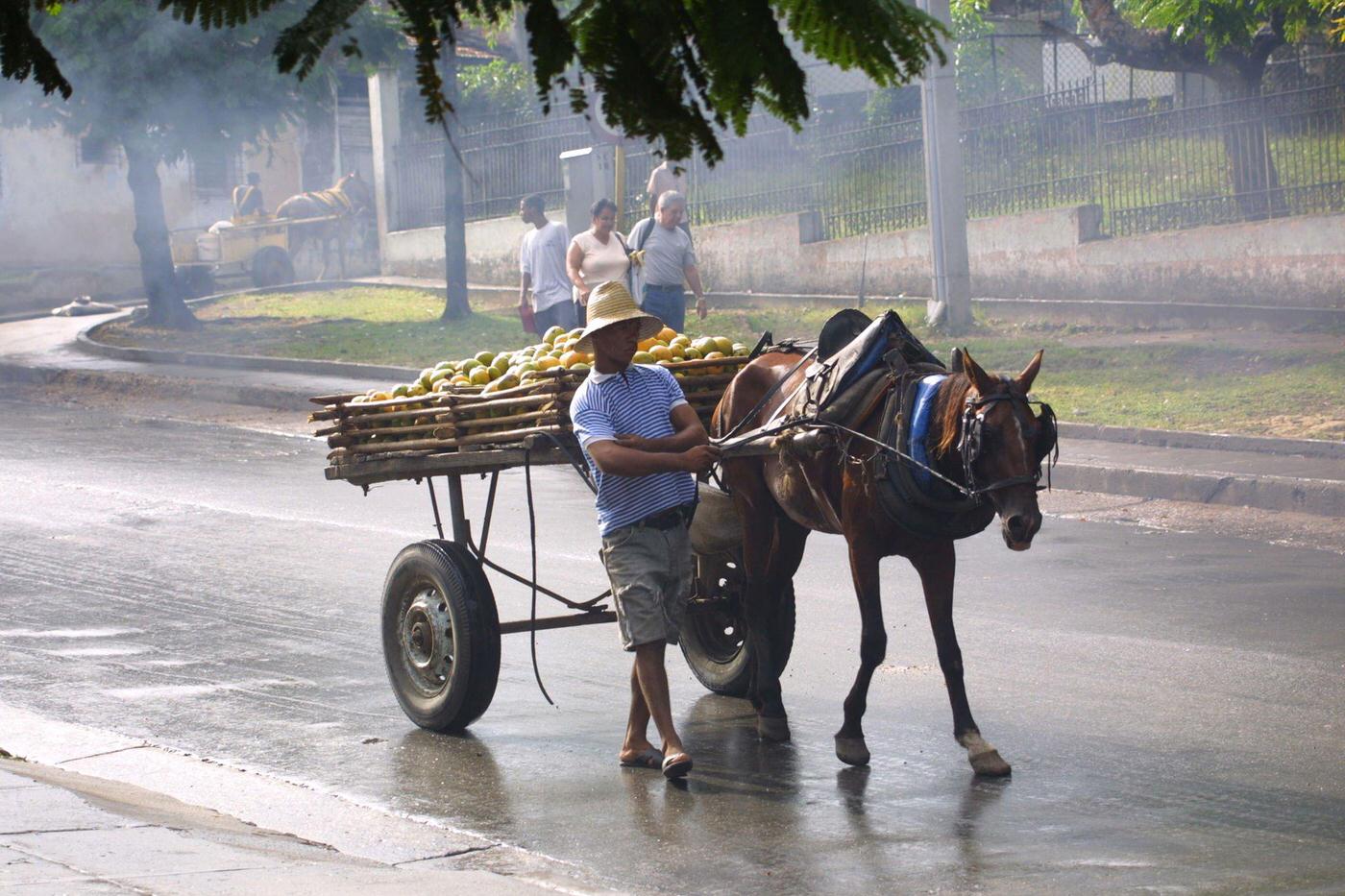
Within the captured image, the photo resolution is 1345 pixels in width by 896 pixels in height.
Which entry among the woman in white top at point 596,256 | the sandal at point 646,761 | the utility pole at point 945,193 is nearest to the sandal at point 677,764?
the sandal at point 646,761

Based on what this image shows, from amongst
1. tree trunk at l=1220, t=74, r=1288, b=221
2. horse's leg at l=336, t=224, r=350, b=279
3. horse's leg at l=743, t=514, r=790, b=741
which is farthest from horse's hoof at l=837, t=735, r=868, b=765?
horse's leg at l=336, t=224, r=350, b=279

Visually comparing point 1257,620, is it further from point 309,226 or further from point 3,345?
point 309,226

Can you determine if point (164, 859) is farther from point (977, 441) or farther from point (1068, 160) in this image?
point (1068, 160)

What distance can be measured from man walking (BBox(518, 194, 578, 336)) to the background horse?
17.7 m

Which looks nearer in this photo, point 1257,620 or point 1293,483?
point 1257,620

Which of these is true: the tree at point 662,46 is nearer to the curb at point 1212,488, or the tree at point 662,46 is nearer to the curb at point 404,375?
the curb at point 1212,488

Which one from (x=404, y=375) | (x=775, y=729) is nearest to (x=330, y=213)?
(x=404, y=375)

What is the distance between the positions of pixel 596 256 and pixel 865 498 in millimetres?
9012

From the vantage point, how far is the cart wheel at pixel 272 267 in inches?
1362

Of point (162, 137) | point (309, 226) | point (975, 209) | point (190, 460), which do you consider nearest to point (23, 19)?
point (190, 460)

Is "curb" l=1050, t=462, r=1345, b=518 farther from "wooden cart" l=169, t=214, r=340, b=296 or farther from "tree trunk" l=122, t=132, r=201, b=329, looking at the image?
"wooden cart" l=169, t=214, r=340, b=296

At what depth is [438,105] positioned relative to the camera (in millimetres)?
3146

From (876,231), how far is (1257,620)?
47.8ft

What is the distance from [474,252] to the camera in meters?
29.7
